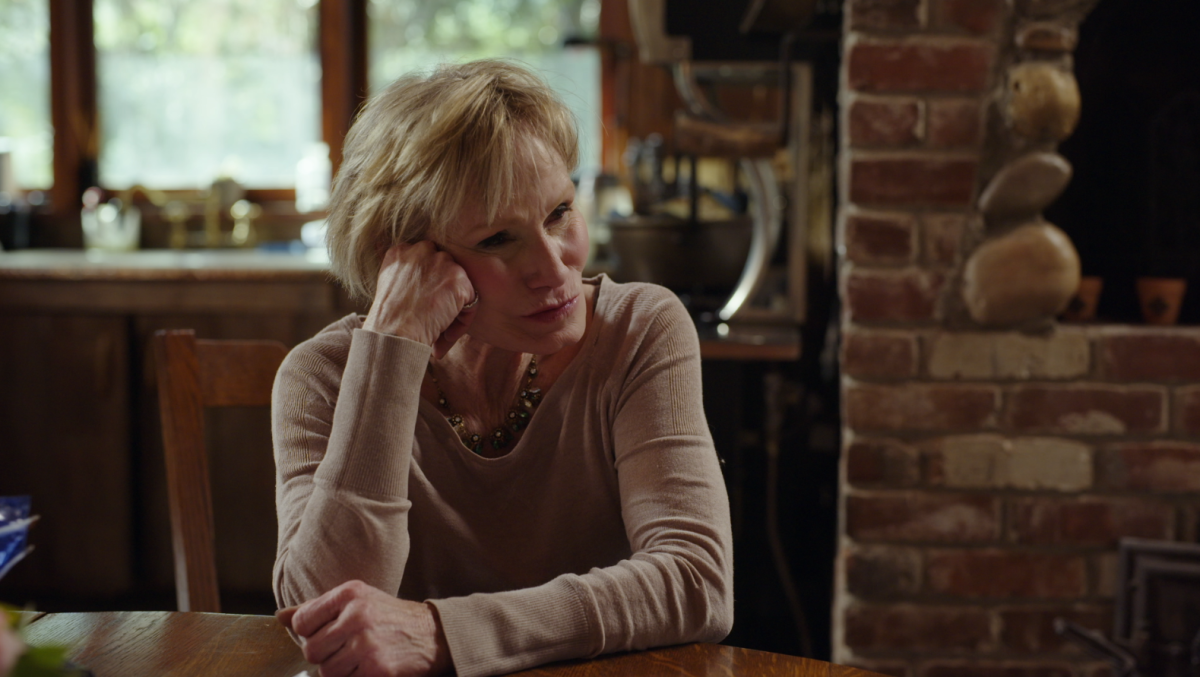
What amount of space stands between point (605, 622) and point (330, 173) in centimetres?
274

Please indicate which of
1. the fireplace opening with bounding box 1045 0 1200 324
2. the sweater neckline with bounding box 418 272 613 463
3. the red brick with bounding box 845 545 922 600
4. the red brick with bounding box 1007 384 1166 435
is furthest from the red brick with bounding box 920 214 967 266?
the sweater neckline with bounding box 418 272 613 463

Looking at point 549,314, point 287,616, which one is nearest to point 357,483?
point 287,616

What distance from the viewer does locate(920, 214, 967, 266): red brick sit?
1562mm

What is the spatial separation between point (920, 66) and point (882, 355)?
17.9 inches

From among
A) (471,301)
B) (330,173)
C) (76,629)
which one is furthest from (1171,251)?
(330,173)

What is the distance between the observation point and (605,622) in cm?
78

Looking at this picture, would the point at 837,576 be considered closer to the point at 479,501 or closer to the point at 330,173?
the point at 479,501

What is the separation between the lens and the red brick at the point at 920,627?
5.33 ft

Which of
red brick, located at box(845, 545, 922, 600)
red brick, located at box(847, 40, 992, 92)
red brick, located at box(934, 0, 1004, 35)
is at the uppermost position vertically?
red brick, located at box(934, 0, 1004, 35)

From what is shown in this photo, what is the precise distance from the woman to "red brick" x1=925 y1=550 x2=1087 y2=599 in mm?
789

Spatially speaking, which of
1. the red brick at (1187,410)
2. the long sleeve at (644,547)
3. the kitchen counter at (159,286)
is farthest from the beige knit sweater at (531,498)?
the kitchen counter at (159,286)

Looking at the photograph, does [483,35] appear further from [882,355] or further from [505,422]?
[505,422]

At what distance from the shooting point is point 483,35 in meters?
3.32

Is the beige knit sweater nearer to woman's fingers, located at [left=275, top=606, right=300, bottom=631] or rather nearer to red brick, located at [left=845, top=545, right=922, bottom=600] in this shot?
woman's fingers, located at [left=275, top=606, right=300, bottom=631]
